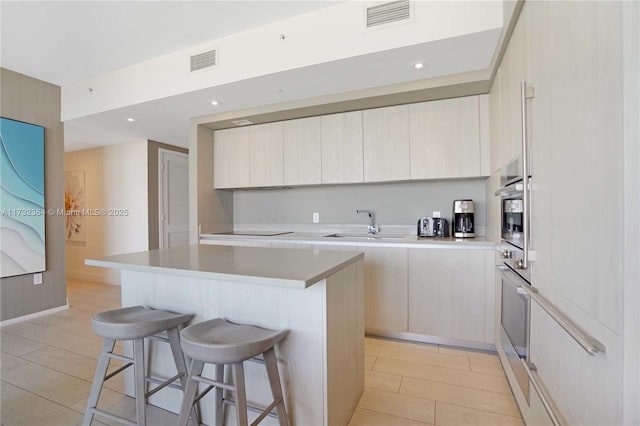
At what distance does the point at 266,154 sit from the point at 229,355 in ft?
8.73

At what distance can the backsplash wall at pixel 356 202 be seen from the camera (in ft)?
9.85

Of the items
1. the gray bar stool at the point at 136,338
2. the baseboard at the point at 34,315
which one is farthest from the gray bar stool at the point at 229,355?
the baseboard at the point at 34,315

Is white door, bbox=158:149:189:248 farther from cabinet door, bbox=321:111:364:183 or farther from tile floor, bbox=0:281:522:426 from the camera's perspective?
cabinet door, bbox=321:111:364:183

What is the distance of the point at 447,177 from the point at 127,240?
476cm

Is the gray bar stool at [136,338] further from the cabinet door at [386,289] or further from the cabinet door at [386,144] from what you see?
the cabinet door at [386,144]

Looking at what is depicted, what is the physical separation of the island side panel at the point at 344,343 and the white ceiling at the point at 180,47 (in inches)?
61.0

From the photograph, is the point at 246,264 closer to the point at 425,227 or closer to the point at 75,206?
the point at 425,227

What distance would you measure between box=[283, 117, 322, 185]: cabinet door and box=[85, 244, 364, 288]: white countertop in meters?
1.47

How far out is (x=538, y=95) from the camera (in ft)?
4.01

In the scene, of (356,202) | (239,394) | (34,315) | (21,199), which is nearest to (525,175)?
(239,394)

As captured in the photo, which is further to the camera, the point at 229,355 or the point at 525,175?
the point at 525,175

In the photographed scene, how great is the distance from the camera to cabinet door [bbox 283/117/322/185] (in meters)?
3.21

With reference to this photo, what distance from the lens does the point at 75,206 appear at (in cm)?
513

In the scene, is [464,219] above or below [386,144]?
below
